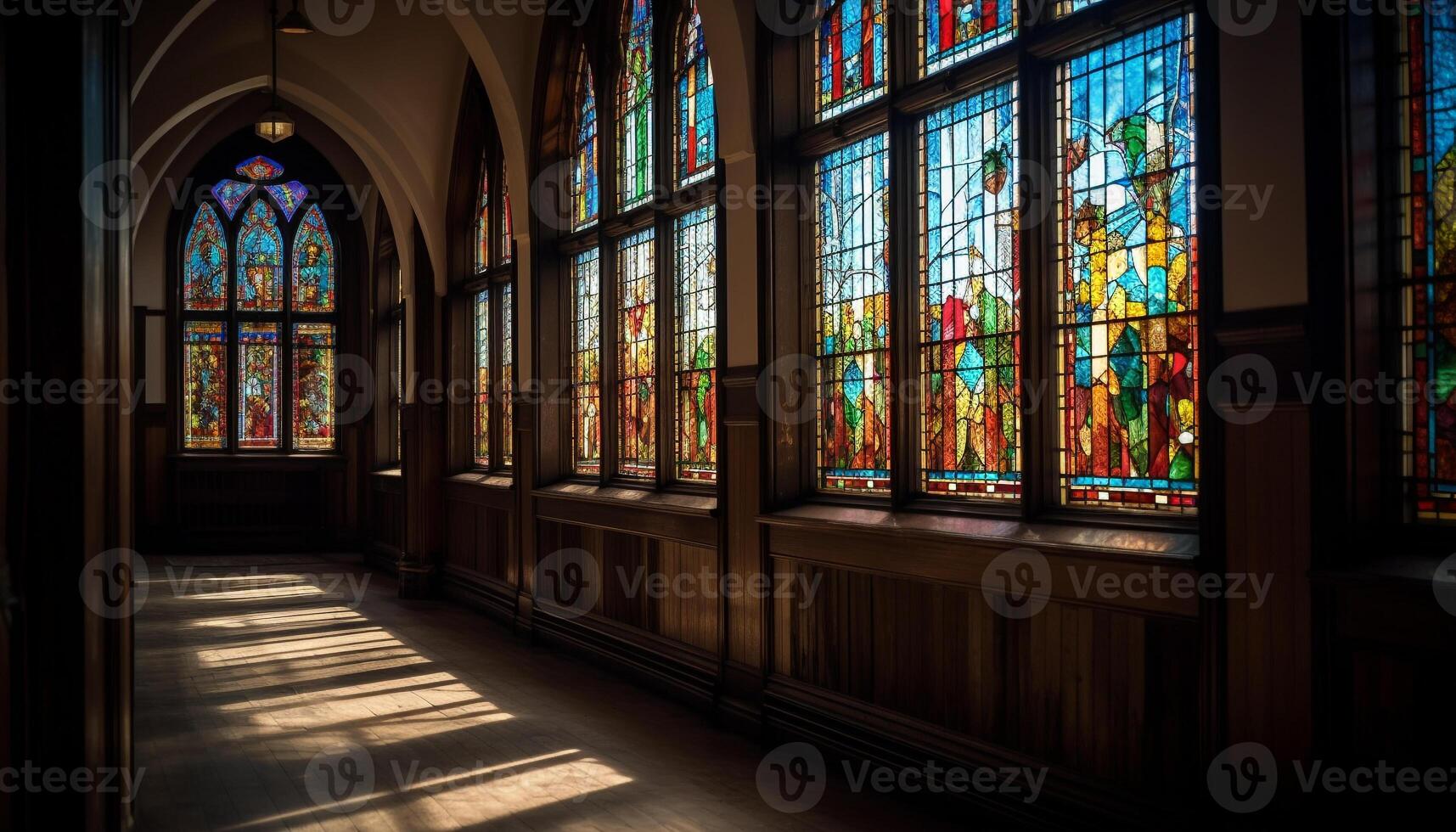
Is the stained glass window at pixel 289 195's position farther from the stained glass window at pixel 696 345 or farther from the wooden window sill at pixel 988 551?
the wooden window sill at pixel 988 551

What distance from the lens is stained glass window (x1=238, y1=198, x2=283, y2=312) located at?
14031 millimetres

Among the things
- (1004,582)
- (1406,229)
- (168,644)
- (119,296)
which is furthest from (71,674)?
(168,644)

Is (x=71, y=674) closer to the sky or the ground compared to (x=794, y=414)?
closer to the ground

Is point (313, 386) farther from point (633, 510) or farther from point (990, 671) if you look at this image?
point (990, 671)

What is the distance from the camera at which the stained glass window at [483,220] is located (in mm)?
9406

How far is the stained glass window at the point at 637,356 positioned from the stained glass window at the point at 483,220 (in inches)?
105

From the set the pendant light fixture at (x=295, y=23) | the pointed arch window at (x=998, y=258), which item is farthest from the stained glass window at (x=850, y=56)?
the pendant light fixture at (x=295, y=23)

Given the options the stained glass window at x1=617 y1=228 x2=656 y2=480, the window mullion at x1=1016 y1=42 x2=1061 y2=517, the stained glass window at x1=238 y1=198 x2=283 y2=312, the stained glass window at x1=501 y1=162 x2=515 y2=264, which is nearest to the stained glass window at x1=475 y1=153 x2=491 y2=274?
the stained glass window at x1=501 y1=162 x2=515 y2=264

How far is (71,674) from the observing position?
2.53 m

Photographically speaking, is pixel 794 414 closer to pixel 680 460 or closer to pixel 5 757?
pixel 680 460

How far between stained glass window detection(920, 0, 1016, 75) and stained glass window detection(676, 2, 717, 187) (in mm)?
1594

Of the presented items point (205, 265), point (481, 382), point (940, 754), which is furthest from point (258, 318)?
point (940, 754)

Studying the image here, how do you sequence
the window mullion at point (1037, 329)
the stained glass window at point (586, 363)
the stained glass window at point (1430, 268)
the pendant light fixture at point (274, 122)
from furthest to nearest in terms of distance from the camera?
A: the pendant light fixture at point (274, 122) < the stained glass window at point (586, 363) < the window mullion at point (1037, 329) < the stained glass window at point (1430, 268)

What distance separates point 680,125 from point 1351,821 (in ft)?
15.3
